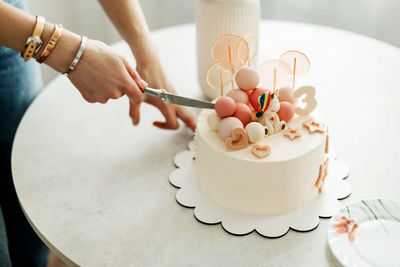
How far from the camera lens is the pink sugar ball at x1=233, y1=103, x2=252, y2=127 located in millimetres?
923

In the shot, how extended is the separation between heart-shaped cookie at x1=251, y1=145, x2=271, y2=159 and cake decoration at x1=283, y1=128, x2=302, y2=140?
6 cm

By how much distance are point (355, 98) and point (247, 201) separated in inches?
22.1

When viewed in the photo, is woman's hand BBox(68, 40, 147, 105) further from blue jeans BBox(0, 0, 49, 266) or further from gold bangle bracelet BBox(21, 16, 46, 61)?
blue jeans BBox(0, 0, 49, 266)

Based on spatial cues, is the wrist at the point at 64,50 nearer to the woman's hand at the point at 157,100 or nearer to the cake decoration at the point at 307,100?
the woman's hand at the point at 157,100

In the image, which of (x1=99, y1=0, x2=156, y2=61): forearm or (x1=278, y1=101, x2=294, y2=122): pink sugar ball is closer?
(x1=278, y1=101, x2=294, y2=122): pink sugar ball

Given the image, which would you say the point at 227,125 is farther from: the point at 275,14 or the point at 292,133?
the point at 275,14

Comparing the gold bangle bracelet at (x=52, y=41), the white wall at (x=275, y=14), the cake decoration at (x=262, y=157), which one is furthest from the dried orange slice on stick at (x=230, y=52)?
the white wall at (x=275, y=14)

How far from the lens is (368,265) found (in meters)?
0.79

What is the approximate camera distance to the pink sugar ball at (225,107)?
0.91 meters

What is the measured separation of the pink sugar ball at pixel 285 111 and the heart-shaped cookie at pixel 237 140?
0.36 ft

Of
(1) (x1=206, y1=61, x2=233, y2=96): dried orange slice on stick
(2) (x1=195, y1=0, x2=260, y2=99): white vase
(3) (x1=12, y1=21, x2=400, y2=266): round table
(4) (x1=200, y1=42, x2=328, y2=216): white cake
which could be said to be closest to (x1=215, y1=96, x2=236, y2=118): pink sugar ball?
(4) (x1=200, y1=42, x2=328, y2=216): white cake

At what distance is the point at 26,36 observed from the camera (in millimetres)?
900

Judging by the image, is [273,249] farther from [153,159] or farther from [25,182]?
[25,182]

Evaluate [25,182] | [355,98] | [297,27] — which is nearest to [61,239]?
[25,182]
